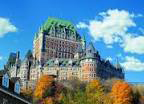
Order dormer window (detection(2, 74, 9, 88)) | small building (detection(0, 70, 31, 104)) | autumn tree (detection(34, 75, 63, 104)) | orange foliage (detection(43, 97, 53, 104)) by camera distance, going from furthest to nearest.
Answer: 1. autumn tree (detection(34, 75, 63, 104))
2. orange foliage (detection(43, 97, 53, 104))
3. dormer window (detection(2, 74, 9, 88))
4. small building (detection(0, 70, 31, 104))

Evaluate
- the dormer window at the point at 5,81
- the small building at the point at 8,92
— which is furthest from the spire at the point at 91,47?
the dormer window at the point at 5,81

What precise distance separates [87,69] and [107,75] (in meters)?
12.6

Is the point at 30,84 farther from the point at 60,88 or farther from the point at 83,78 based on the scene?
the point at 60,88

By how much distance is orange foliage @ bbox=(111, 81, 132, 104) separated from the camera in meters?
125

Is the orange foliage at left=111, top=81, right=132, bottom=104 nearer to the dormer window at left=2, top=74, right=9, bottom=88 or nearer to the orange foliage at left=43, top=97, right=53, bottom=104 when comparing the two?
the orange foliage at left=43, top=97, right=53, bottom=104

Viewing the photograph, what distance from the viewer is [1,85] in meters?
43.3

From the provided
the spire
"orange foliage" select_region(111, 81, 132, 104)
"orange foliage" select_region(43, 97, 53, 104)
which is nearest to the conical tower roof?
the spire

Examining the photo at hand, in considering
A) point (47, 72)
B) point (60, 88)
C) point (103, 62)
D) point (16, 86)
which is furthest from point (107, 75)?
point (16, 86)

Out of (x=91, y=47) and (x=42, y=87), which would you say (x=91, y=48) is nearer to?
(x=91, y=47)

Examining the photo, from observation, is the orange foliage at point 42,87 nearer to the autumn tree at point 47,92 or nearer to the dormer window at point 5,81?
the autumn tree at point 47,92

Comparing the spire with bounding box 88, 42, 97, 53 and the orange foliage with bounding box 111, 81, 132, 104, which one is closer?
the orange foliage with bounding box 111, 81, 132, 104

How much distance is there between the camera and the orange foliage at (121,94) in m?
125

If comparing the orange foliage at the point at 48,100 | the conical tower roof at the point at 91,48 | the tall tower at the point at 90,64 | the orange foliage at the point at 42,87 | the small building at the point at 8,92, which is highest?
the conical tower roof at the point at 91,48

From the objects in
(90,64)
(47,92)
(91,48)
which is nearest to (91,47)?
(91,48)
